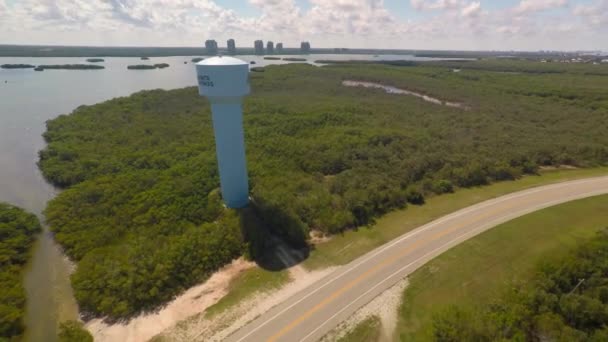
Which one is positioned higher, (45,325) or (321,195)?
(321,195)

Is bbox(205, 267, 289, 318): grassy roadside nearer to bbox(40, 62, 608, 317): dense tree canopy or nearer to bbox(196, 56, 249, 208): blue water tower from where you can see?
bbox(40, 62, 608, 317): dense tree canopy

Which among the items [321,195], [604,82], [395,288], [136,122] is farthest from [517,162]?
[604,82]

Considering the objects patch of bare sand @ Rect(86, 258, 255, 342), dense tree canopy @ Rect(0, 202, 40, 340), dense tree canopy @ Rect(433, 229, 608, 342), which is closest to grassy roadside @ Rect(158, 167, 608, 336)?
patch of bare sand @ Rect(86, 258, 255, 342)

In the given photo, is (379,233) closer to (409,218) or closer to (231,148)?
(409,218)

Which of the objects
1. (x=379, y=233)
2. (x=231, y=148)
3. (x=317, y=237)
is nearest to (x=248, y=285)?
(x=317, y=237)

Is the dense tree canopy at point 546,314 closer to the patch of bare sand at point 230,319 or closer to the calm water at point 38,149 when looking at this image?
the patch of bare sand at point 230,319

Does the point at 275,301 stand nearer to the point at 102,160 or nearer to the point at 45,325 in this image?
the point at 45,325

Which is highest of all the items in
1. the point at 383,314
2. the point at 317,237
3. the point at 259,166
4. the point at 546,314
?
the point at 546,314
